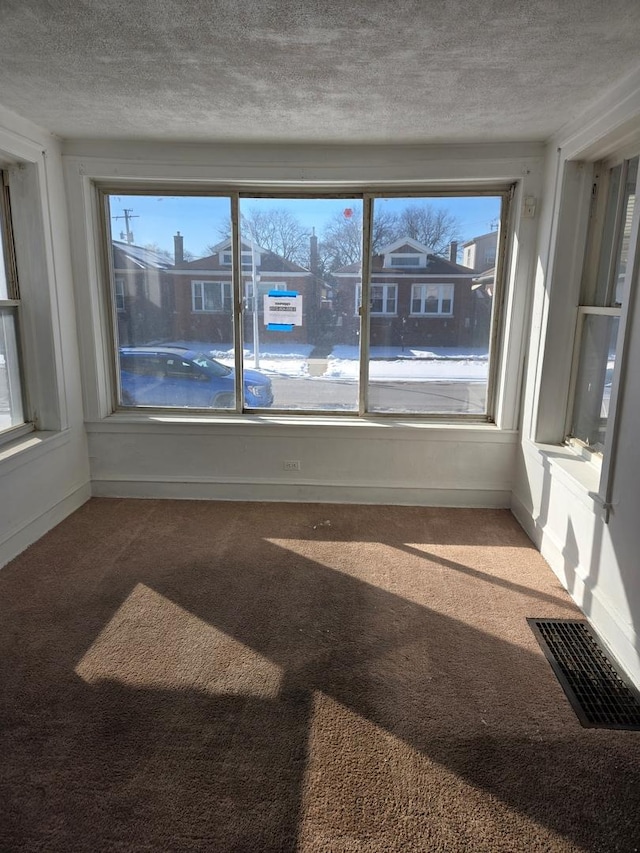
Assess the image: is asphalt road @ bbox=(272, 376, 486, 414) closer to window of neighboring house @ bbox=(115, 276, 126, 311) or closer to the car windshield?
the car windshield

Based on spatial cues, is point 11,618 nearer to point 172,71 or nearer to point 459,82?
point 172,71

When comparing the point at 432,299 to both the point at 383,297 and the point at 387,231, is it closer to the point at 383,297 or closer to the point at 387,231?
the point at 383,297

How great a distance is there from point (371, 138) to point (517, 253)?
122cm

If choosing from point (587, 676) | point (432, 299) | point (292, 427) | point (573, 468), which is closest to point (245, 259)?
point (292, 427)

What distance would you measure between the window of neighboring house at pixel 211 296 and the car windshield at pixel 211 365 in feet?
1.15

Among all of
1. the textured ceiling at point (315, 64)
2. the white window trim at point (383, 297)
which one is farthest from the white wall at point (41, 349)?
the white window trim at point (383, 297)

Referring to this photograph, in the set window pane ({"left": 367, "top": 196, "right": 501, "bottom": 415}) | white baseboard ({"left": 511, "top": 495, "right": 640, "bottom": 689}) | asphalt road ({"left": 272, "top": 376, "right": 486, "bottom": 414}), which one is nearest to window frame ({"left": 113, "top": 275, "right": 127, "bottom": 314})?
asphalt road ({"left": 272, "top": 376, "right": 486, "bottom": 414})

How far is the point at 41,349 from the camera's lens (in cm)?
346

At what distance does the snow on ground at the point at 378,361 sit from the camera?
3881 mm

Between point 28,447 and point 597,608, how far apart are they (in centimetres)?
327

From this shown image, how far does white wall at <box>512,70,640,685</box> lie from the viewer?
87.9 inches

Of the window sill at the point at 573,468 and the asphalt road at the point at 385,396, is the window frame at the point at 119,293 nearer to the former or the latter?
the asphalt road at the point at 385,396

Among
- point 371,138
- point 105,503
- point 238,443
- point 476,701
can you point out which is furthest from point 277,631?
point 371,138

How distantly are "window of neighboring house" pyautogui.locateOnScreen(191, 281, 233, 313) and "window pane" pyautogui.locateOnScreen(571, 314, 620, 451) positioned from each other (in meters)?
2.41
